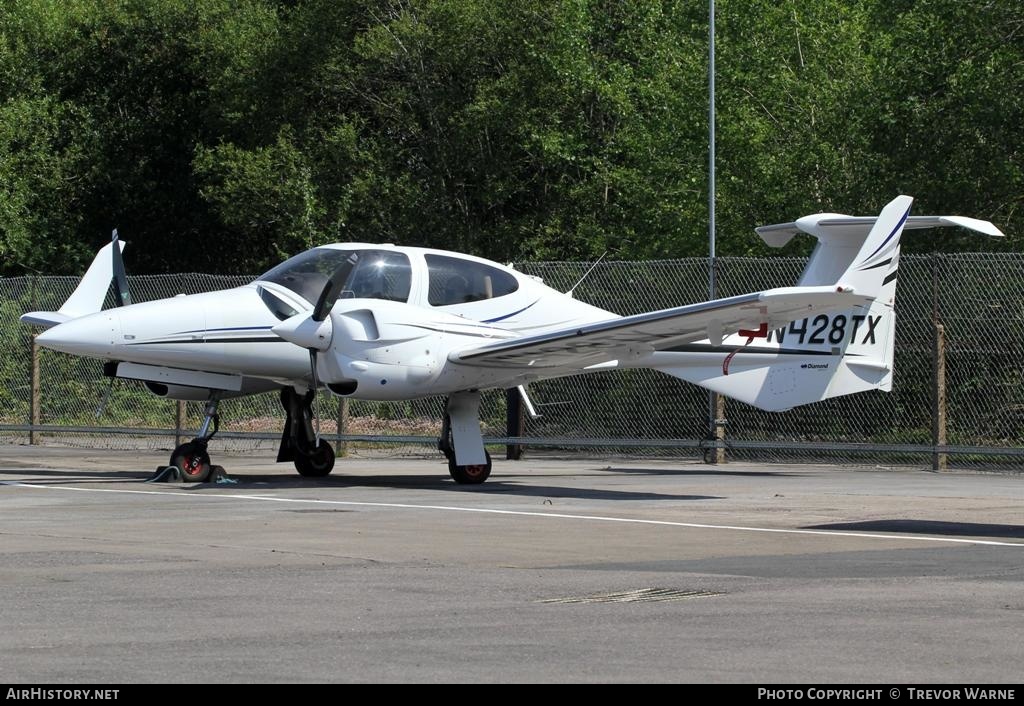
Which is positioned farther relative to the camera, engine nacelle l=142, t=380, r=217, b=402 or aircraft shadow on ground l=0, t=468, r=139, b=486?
aircraft shadow on ground l=0, t=468, r=139, b=486

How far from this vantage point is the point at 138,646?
22.6 ft

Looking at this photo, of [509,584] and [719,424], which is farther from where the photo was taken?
[719,424]

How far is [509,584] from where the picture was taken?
9.16 metres

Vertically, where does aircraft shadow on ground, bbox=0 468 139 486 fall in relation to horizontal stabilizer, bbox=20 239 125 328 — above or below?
below

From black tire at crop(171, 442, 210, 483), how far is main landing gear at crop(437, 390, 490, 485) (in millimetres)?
2745

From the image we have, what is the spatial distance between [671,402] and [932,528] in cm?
1107

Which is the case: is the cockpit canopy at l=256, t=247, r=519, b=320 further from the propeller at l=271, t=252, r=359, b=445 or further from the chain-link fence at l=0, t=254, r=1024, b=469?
the chain-link fence at l=0, t=254, r=1024, b=469

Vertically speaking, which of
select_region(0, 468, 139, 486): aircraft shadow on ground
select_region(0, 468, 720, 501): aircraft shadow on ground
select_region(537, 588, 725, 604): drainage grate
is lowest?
select_region(537, 588, 725, 604): drainage grate

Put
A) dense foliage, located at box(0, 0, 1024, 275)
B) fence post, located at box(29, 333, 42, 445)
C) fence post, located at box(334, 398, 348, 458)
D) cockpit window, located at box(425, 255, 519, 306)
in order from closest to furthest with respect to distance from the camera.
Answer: cockpit window, located at box(425, 255, 519, 306) < fence post, located at box(334, 398, 348, 458) < fence post, located at box(29, 333, 42, 445) < dense foliage, located at box(0, 0, 1024, 275)

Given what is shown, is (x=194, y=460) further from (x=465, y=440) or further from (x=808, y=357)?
(x=808, y=357)

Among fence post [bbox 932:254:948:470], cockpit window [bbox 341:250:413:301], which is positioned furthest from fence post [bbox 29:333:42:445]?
fence post [bbox 932:254:948:470]

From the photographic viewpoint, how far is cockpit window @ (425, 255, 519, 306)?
1758 centimetres

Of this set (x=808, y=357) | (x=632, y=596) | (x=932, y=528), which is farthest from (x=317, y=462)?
(x=632, y=596)
